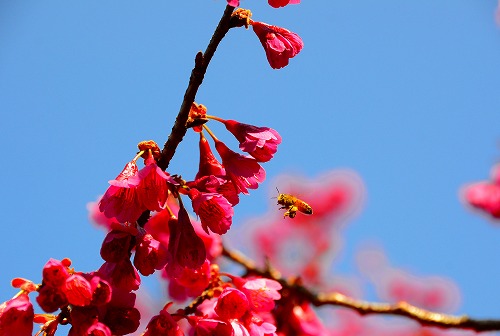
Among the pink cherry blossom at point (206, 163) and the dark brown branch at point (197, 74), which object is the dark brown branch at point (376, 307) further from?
the dark brown branch at point (197, 74)

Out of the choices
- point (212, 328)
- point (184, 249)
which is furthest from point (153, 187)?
point (212, 328)

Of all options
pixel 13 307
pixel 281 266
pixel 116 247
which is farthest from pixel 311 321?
pixel 281 266

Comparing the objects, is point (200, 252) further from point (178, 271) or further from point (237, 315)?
point (237, 315)

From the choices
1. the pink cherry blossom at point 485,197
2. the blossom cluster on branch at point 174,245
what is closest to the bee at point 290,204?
the blossom cluster on branch at point 174,245

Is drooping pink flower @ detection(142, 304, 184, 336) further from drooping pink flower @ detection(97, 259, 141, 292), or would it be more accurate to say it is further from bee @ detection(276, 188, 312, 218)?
bee @ detection(276, 188, 312, 218)

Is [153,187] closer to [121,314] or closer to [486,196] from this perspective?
[121,314]
